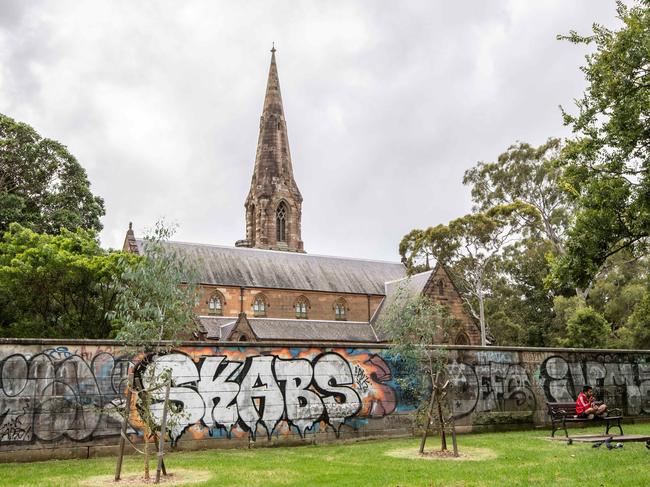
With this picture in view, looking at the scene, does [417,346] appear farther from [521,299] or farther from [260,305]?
[521,299]

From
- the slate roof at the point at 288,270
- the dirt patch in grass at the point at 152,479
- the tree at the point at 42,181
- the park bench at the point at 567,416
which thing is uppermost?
the tree at the point at 42,181

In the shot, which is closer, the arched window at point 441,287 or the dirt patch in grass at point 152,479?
the dirt patch in grass at point 152,479

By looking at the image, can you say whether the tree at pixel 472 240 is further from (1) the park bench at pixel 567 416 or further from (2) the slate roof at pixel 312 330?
(1) the park bench at pixel 567 416

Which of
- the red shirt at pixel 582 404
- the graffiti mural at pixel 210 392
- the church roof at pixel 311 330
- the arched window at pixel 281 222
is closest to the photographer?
the graffiti mural at pixel 210 392

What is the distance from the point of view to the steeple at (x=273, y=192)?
57250 millimetres

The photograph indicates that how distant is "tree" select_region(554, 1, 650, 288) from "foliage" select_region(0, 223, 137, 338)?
60.2 ft

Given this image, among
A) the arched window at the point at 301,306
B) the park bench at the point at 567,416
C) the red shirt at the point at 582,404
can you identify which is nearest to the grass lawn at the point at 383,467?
the park bench at the point at 567,416

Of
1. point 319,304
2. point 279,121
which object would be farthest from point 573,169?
point 279,121

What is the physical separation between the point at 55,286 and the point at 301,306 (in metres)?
19.7

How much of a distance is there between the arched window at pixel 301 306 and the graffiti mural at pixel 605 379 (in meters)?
25.7

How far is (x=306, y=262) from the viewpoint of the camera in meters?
46.8

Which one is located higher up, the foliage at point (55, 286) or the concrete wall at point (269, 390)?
the foliage at point (55, 286)

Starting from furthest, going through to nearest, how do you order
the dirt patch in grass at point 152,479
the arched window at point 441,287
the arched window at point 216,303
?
the arched window at point 441,287 → the arched window at point 216,303 → the dirt patch in grass at point 152,479

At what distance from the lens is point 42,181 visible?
129 ft
